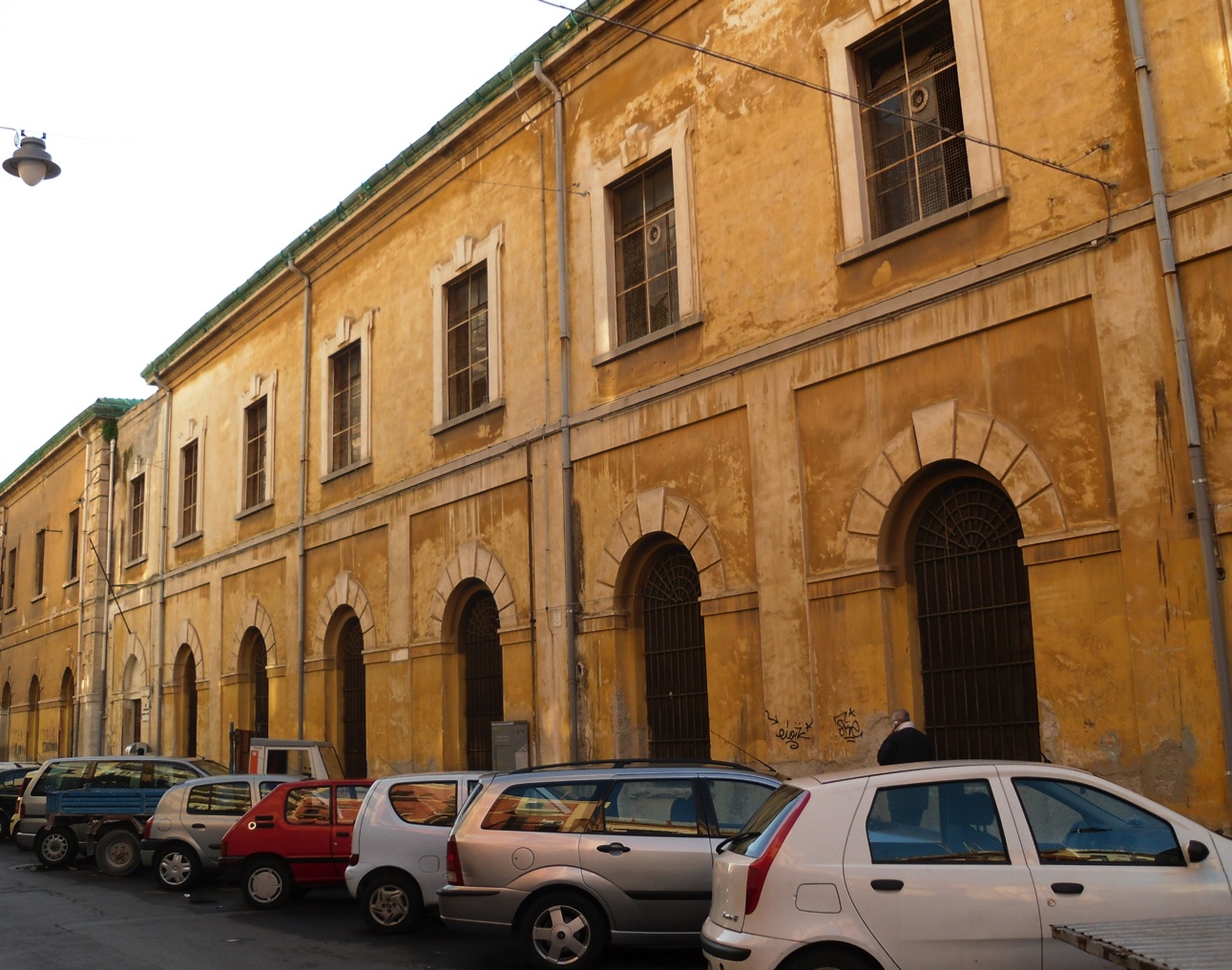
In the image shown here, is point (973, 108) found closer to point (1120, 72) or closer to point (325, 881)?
point (1120, 72)

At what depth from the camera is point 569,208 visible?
16344mm

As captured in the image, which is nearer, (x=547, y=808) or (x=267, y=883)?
(x=547, y=808)

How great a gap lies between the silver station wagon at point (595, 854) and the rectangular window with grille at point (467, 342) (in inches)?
363

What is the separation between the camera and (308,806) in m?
13.2

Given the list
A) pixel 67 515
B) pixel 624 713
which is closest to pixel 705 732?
pixel 624 713

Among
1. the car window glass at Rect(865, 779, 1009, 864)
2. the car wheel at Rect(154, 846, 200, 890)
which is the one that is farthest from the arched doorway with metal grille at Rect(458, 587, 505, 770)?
the car window glass at Rect(865, 779, 1009, 864)

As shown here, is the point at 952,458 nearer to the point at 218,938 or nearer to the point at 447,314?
the point at 218,938

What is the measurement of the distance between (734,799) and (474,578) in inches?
352

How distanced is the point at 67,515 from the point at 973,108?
32.1m

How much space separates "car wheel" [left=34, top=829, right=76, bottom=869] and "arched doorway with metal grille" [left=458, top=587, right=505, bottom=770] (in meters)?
5.56

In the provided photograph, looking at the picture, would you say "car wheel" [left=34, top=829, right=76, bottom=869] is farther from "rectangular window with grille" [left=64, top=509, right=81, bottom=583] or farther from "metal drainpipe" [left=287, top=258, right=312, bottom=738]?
"rectangular window with grille" [left=64, top=509, right=81, bottom=583]

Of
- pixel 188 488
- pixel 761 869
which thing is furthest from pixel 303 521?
pixel 761 869

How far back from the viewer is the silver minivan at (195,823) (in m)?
15.0

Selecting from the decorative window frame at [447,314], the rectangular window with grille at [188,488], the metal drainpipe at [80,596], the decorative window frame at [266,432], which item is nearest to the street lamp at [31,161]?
the decorative window frame at [447,314]
